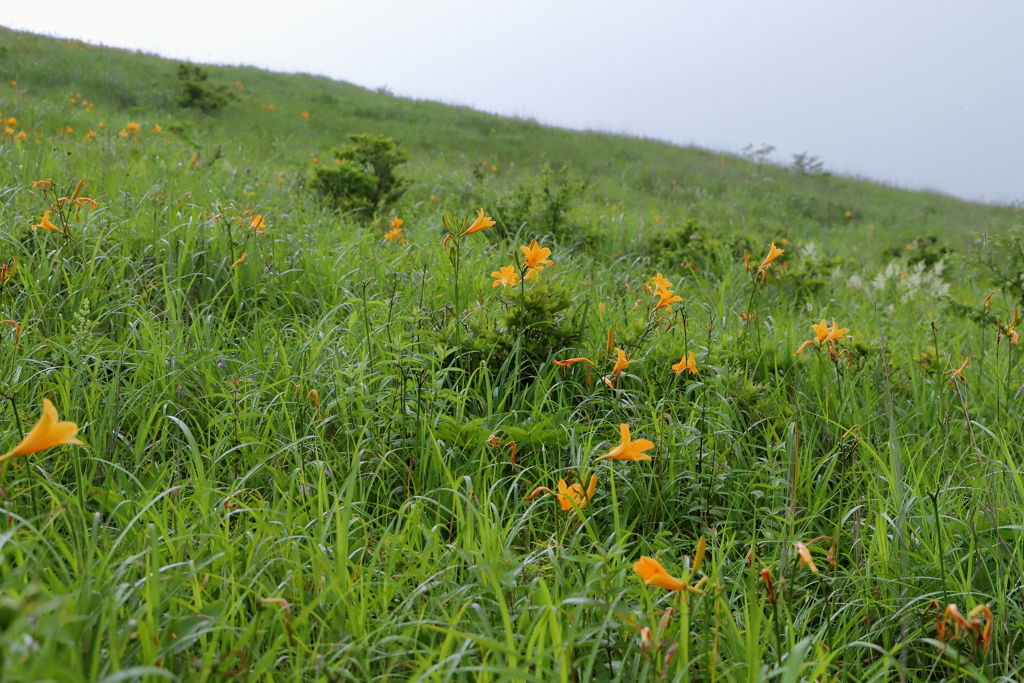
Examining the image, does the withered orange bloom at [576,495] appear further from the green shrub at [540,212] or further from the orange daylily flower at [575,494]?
the green shrub at [540,212]

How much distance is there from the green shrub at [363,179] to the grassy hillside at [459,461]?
0.44 metres

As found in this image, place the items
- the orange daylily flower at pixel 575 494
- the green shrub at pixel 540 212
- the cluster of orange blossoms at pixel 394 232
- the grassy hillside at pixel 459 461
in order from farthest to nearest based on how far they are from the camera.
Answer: the green shrub at pixel 540 212, the cluster of orange blossoms at pixel 394 232, the orange daylily flower at pixel 575 494, the grassy hillside at pixel 459 461

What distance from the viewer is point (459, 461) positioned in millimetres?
2027

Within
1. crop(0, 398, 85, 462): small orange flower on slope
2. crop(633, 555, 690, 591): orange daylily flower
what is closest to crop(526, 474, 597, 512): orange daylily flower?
crop(633, 555, 690, 591): orange daylily flower

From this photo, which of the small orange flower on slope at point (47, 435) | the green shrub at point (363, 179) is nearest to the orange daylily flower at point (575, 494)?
the small orange flower on slope at point (47, 435)

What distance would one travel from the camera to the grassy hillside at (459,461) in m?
1.21

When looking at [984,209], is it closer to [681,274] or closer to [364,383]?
[681,274]

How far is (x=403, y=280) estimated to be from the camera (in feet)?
10.4

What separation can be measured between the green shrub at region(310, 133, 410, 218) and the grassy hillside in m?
0.44

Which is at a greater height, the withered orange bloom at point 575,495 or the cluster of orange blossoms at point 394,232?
the cluster of orange blossoms at point 394,232

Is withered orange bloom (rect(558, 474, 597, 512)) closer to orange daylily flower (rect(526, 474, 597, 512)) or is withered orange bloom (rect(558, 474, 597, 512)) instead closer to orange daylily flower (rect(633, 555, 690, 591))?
orange daylily flower (rect(526, 474, 597, 512))

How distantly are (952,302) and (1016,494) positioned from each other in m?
2.17

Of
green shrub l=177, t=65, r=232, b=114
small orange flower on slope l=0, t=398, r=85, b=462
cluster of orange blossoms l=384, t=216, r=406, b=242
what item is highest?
green shrub l=177, t=65, r=232, b=114

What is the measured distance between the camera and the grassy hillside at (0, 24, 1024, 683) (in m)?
1.21
